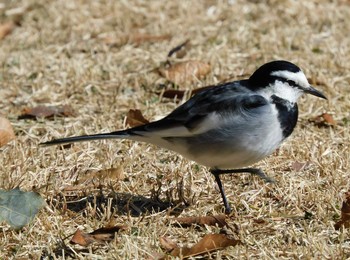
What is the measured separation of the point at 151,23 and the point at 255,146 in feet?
12.7

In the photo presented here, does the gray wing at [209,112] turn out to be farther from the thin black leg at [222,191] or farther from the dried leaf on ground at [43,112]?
the dried leaf on ground at [43,112]

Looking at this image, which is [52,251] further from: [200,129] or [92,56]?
[92,56]

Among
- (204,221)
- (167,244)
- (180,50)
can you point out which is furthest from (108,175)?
(180,50)

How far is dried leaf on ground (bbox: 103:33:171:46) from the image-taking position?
25.3 ft

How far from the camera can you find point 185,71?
22.3 feet

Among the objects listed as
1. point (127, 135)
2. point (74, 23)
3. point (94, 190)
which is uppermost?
point (127, 135)

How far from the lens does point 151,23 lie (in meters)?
8.20

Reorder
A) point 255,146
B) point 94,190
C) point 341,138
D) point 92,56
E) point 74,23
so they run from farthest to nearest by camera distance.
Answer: point 74,23
point 92,56
point 341,138
point 94,190
point 255,146

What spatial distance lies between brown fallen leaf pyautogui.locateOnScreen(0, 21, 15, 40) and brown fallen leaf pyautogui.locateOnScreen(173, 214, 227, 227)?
4.07 meters

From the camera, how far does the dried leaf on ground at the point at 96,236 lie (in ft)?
13.8

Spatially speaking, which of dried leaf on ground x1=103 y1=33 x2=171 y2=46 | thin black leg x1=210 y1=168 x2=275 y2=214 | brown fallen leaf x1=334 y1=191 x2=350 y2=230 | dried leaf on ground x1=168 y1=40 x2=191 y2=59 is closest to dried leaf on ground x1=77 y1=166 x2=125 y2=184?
thin black leg x1=210 y1=168 x2=275 y2=214

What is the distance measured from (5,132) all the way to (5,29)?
2625 mm

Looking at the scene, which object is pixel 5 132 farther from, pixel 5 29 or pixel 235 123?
pixel 5 29

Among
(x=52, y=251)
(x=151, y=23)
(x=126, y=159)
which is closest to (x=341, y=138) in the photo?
(x=126, y=159)
